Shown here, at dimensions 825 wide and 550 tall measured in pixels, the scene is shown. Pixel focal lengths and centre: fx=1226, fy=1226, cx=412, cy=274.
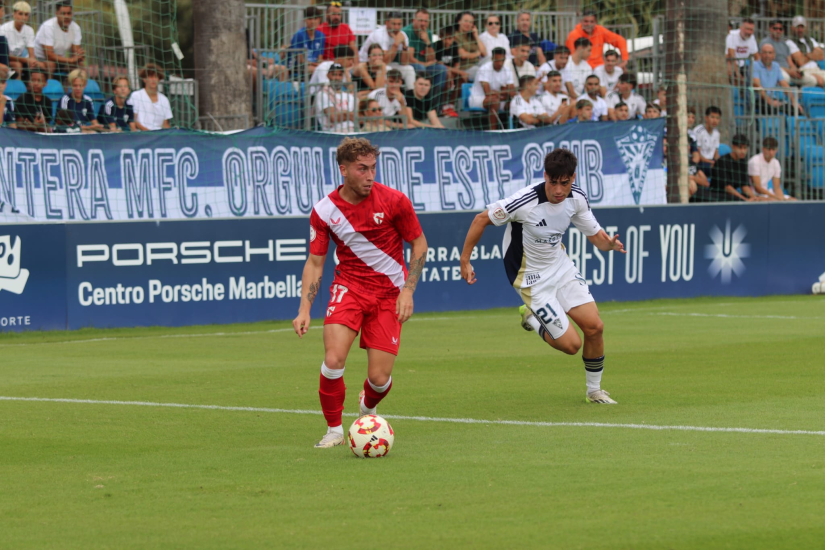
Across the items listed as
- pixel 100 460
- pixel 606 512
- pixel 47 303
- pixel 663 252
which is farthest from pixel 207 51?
pixel 606 512

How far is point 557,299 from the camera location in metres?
10.1

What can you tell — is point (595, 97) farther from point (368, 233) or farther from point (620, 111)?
point (368, 233)

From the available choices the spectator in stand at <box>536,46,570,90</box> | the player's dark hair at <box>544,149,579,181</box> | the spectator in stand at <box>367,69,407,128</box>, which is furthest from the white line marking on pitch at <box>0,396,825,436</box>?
the spectator in stand at <box>536,46,570,90</box>

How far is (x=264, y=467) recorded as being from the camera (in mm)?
7090

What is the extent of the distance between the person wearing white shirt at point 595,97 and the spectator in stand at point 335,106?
4.39 m

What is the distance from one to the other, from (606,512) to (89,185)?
39.7 ft

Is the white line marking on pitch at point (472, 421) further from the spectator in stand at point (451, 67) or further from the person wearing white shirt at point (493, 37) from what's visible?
the person wearing white shirt at point (493, 37)

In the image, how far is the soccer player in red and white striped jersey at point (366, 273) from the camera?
25.8 feet

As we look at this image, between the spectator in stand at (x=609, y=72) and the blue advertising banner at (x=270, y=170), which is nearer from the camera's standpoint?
the blue advertising banner at (x=270, y=170)

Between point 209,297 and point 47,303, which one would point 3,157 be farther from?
point 209,297

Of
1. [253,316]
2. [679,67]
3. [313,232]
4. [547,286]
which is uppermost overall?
[679,67]

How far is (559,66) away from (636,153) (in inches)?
82.8

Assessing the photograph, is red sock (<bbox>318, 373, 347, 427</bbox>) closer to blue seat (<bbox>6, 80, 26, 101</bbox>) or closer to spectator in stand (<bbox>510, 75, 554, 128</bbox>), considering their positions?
blue seat (<bbox>6, 80, 26, 101</bbox>)

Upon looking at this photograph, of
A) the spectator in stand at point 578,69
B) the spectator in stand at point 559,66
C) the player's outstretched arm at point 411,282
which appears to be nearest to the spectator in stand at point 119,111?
the spectator in stand at point 559,66
